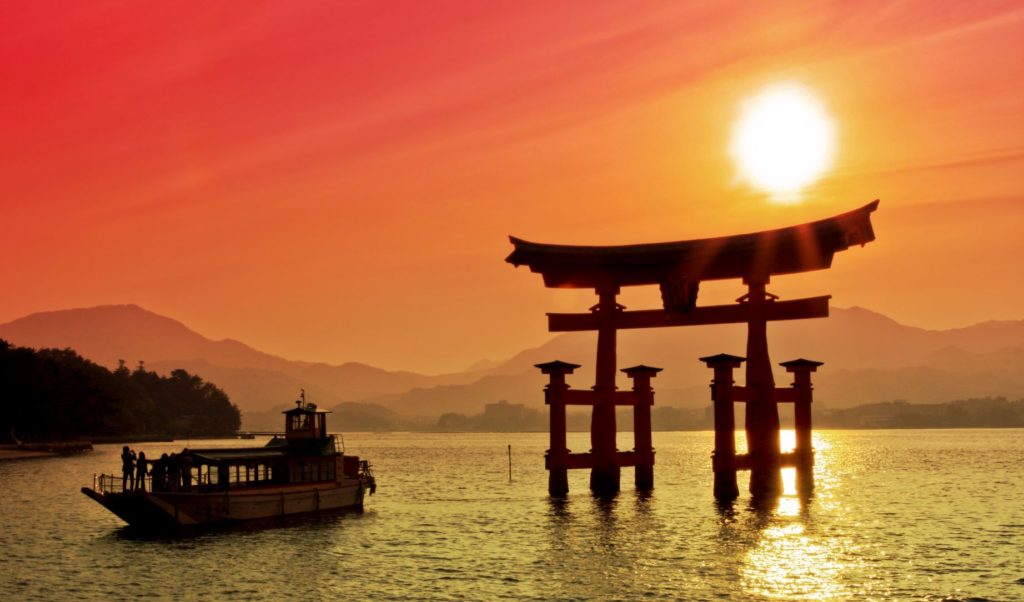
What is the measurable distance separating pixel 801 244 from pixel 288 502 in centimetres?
2639

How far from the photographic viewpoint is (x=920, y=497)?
67.9 meters

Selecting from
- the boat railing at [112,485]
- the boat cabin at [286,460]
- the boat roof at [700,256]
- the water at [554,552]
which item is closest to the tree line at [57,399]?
the boat railing at [112,485]

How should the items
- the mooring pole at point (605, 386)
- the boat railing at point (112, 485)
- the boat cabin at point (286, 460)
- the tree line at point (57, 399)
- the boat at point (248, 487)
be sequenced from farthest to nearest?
the tree line at point (57, 399), the mooring pole at point (605, 386), the boat cabin at point (286, 460), the boat railing at point (112, 485), the boat at point (248, 487)

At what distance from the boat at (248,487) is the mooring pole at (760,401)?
781 inches

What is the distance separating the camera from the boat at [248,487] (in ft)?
152

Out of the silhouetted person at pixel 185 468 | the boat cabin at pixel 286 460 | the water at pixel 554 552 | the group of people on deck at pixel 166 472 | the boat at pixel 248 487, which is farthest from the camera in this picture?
the boat cabin at pixel 286 460

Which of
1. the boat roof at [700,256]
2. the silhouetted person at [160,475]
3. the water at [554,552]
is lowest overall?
the water at [554,552]

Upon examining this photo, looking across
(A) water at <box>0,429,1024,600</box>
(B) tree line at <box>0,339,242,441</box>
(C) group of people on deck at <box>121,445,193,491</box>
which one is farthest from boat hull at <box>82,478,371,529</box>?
(B) tree line at <box>0,339,242,441</box>

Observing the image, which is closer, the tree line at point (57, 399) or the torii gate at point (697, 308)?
the torii gate at point (697, 308)

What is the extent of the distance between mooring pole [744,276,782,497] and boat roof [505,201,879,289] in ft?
4.15

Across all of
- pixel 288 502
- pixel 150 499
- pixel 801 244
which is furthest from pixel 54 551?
pixel 801 244

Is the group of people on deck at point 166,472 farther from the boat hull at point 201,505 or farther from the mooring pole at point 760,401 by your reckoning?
the mooring pole at point 760,401

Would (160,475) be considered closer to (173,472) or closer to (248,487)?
(173,472)

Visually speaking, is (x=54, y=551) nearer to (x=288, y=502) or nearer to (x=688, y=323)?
(x=288, y=502)
